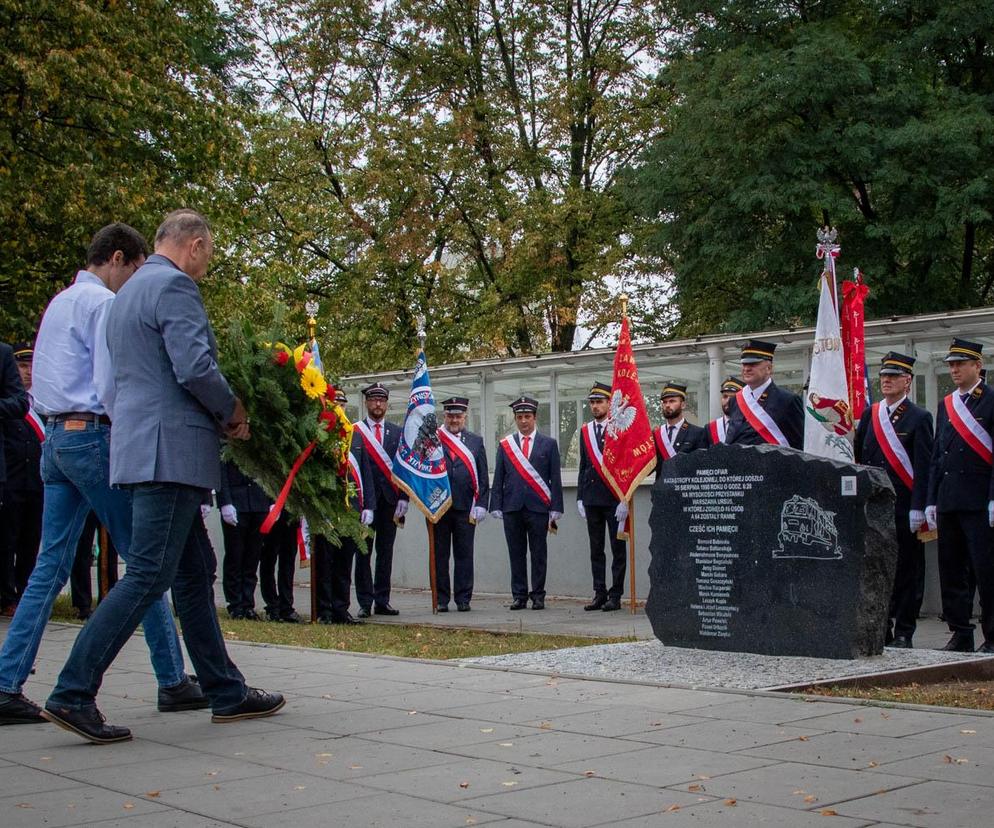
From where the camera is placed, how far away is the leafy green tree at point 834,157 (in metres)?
21.9

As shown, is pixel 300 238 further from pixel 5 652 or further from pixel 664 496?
pixel 5 652

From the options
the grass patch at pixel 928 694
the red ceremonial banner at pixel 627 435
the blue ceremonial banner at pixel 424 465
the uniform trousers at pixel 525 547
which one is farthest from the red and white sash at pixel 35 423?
the grass patch at pixel 928 694

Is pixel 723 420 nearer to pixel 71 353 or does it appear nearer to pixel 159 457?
pixel 71 353

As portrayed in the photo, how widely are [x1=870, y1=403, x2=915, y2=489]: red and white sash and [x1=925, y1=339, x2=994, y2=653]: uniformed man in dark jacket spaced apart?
0.51 metres

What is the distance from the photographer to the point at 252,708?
6.66 m

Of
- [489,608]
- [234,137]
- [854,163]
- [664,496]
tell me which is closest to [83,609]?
[489,608]

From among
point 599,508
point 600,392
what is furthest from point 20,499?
point 600,392

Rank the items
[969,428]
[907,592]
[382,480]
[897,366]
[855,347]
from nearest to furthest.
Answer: [969,428] → [907,592] → [897,366] → [855,347] → [382,480]

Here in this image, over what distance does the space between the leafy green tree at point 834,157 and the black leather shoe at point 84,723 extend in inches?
697

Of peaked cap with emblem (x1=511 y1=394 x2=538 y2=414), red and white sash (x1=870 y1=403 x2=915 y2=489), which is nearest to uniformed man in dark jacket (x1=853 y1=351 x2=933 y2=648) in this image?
red and white sash (x1=870 y1=403 x2=915 y2=489)

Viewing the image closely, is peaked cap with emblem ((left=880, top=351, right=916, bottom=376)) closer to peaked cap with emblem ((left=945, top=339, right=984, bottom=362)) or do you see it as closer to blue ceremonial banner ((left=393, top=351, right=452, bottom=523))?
peaked cap with emblem ((left=945, top=339, right=984, bottom=362))

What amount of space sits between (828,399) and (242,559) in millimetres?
6128

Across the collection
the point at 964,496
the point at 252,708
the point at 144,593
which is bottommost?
the point at 252,708

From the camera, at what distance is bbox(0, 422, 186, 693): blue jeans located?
679cm
